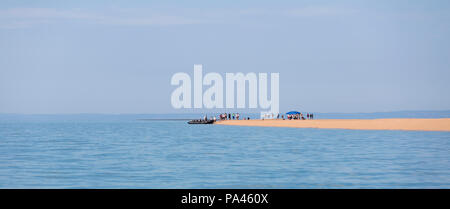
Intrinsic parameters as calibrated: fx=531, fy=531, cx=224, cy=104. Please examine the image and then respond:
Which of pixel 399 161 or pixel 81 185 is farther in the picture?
pixel 399 161

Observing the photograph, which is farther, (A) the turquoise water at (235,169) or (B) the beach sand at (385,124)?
(B) the beach sand at (385,124)

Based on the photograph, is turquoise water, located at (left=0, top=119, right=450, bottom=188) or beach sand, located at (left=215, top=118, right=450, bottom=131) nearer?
turquoise water, located at (left=0, top=119, right=450, bottom=188)

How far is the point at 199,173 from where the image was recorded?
32.2 m

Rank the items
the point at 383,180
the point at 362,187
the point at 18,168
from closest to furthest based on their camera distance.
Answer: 1. the point at 362,187
2. the point at 383,180
3. the point at 18,168

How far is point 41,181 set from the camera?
95.2 feet

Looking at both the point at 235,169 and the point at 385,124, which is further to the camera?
the point at 385,124

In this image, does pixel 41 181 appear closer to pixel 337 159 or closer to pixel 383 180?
pixel 383 180
